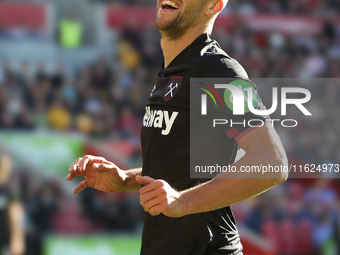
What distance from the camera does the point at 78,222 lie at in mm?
8320

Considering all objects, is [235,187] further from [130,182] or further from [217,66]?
[130,182]

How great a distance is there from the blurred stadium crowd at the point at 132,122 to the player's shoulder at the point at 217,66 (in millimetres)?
6043

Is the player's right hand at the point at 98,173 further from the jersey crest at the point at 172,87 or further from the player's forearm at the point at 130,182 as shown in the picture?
the jersey crest at the point at 172,87

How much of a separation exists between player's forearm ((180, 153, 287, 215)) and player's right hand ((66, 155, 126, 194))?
0.93 m

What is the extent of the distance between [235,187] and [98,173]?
110 cm

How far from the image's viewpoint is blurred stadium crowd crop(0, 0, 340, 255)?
8.33 meters

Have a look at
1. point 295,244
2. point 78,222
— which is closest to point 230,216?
point 78,222

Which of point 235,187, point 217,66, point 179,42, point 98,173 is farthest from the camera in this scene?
point 98,173

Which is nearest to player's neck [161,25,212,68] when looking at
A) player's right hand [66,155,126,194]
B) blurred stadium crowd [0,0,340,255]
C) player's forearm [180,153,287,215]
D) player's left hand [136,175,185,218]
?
player's right hand [66,155,126,194]

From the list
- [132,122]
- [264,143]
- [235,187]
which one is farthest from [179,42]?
[132,122]

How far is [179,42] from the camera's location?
262 centimetres

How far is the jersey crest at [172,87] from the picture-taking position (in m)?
2.43

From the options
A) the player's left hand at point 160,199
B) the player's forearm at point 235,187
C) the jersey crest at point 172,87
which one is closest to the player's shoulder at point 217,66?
the jersey crest at point 172,87

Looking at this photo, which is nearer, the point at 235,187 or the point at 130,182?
the point at 235,187
